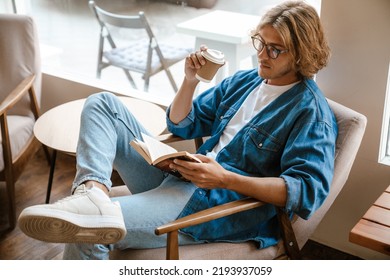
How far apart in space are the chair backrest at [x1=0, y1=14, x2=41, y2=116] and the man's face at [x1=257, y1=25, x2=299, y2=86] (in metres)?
1.40

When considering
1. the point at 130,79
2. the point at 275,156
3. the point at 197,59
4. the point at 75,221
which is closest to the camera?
the point at 75,221

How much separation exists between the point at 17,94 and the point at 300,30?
1423 millimetres

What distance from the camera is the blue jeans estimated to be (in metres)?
1.62

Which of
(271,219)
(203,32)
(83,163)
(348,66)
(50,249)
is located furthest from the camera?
(203,32)

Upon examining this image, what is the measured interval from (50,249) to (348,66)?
143 centimetres

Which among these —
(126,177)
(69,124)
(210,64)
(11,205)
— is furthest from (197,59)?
(11,205)

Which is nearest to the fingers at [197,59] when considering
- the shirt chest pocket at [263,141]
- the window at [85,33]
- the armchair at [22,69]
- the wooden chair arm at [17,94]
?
the shirt chest pocket at [263,141]

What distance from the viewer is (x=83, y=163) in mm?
1634

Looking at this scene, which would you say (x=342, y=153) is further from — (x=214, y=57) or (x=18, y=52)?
(x=18, y=52)

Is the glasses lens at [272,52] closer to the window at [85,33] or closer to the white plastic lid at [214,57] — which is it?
the white plastic lid at [214,57]

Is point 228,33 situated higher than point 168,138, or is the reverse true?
point 228,33

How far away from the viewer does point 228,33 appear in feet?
7.94
